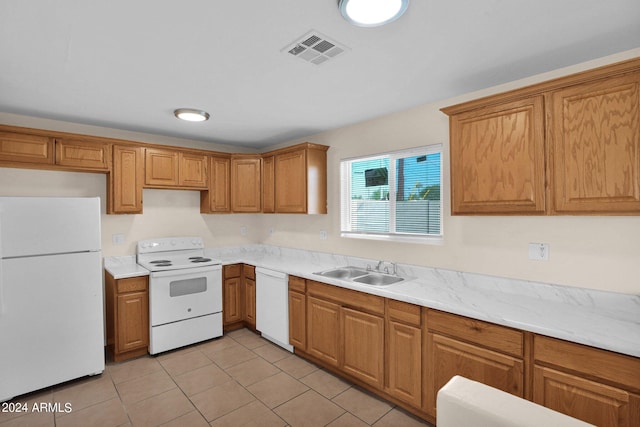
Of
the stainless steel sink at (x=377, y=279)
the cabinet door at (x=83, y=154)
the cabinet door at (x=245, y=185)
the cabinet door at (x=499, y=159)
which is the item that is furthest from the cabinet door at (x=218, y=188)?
the cabinet door at (x=499, y=159)

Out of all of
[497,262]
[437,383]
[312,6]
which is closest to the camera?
[312,6]

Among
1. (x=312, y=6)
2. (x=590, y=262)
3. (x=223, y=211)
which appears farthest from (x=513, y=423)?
(x=223, y=211)

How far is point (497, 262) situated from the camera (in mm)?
2447

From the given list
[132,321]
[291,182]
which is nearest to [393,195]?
[291,182]

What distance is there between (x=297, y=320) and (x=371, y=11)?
2725 millimetres

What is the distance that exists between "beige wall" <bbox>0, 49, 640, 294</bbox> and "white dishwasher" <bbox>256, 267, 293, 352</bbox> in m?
0.71

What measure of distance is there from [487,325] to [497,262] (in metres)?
0.68

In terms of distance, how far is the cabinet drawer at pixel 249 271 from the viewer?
3916 millimetres

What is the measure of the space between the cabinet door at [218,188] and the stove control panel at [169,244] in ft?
1.45

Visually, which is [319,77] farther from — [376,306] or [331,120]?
[376,306]

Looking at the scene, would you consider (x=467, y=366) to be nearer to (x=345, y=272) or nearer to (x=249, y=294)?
(x=345, y=272)

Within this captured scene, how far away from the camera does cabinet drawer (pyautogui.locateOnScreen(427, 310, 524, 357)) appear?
6.05ft

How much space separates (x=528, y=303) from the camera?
2.13 metres

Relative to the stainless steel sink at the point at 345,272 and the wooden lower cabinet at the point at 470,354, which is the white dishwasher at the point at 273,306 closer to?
the stainless steel sink at the point at 345,272
